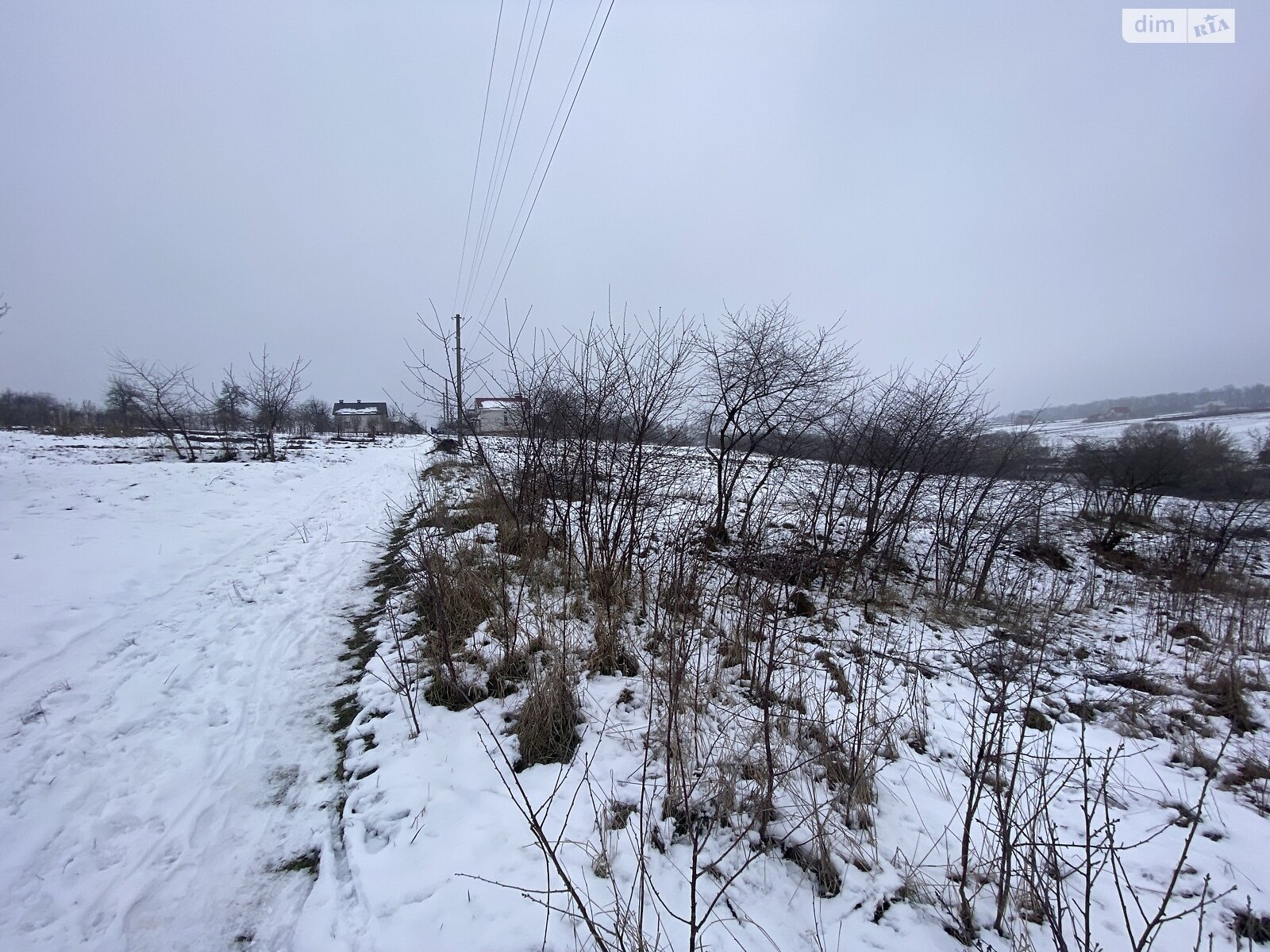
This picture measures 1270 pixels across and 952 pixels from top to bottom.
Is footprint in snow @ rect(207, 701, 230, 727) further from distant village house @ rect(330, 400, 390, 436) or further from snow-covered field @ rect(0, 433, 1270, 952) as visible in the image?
distant village house @ rect(330, 400, 390, 436)

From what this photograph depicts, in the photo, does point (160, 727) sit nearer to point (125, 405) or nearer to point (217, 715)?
point (217, 715)

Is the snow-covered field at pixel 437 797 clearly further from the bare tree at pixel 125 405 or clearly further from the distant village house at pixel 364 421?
the distant village house at pixel 364 421

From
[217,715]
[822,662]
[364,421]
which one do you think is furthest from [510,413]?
[364,421]

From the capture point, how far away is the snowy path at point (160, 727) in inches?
80.7

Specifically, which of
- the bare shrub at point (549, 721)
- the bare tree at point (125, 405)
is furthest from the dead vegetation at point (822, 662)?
the bare tree at point (125, 405)

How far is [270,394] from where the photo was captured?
1961 centimetres

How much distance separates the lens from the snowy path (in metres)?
2.05

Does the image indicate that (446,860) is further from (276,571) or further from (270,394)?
(270,394)

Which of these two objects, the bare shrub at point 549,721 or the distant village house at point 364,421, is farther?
the distant village house at point 364,421

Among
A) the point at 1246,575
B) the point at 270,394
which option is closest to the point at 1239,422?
the point at 1246,575

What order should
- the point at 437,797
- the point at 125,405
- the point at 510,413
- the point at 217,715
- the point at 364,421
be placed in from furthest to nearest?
1. the point at 364,421
2. the point at 125,405
3. the point at 510,413
4. the point at 217,715
5. the point at 437,797

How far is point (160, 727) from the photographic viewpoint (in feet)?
10.1

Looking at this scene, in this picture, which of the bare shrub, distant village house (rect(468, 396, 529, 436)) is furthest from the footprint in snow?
distant village house (rect(468, 396, 529, 436))

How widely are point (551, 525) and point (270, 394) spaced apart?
20.2 metres
